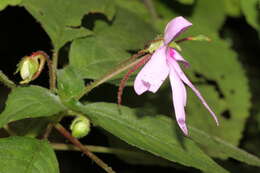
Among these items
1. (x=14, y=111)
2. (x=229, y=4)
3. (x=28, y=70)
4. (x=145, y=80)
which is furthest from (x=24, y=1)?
(x=229, y=4)

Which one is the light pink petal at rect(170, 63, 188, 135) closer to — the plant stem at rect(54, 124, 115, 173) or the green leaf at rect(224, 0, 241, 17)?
the plant stem at rect(54, 124, 115, 173)

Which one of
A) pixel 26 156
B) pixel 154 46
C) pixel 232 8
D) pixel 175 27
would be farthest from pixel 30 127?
pixel 232 8

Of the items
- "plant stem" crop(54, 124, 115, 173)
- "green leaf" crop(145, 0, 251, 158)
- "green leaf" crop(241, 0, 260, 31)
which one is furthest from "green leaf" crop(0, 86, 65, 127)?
"green leaf" crop(241, 0, 260, 31)

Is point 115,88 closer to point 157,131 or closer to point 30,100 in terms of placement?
point 157,131

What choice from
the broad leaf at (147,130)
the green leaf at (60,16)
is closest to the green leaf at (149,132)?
the broad leaf at (147,130)

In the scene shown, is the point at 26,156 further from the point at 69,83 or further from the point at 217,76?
the point at 217,76

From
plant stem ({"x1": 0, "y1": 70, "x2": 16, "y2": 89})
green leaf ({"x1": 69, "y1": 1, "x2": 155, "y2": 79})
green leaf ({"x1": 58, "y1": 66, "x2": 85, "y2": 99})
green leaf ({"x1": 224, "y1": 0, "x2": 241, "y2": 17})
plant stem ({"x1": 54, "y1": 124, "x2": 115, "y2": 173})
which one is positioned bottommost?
green leaf ({"x1": 224, "y1": 0, "x2": 241, "y2": 17})
